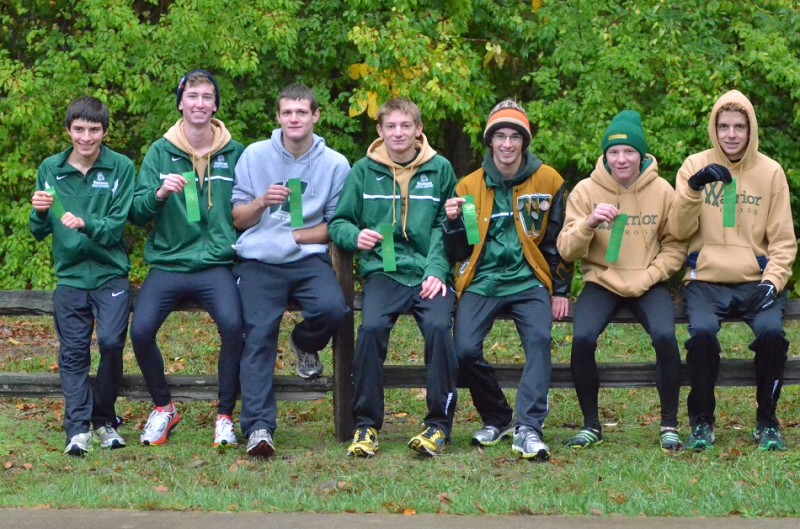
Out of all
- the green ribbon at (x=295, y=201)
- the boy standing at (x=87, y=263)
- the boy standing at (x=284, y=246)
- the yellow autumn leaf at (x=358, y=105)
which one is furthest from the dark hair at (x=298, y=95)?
the yellow autumn leaf at (x=358, y=105)

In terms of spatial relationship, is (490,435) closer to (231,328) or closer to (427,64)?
(231,328)

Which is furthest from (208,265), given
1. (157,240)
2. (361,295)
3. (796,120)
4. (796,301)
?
(796,120)

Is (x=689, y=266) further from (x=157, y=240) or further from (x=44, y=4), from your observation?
(x=44, y=4)

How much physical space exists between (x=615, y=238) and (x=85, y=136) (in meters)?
3.02

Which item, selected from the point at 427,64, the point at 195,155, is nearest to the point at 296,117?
the point at 195,155

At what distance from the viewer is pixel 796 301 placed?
7109mm

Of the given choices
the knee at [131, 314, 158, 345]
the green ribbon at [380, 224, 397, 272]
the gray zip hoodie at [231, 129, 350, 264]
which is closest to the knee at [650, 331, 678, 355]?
the green ribbon at [380, 224, 397, 272]

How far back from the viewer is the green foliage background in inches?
488

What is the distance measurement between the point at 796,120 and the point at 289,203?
7.04m

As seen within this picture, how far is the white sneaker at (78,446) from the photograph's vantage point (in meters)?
6.85

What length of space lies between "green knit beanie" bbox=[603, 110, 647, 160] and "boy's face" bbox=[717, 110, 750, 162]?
0.46 meters

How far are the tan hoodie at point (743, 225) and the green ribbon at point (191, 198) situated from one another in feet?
8.69

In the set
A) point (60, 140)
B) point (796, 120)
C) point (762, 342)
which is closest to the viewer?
point (762, 342)

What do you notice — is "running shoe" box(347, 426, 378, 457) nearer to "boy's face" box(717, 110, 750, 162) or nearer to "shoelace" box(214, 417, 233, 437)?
"shoelace" box(214, 417, 233, 437)
